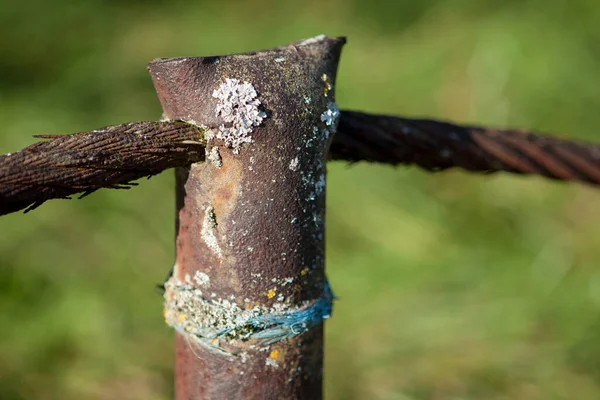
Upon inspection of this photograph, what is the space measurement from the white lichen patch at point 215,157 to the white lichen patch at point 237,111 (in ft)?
0.05

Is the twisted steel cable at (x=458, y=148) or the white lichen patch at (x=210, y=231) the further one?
the twisted steel cable at (x=458, y=148)

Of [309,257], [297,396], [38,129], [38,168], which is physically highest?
[38,129]

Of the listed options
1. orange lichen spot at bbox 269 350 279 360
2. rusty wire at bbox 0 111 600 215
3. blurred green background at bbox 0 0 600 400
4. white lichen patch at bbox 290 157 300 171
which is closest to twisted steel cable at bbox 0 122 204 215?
rusty wire at bbox 0 111 600 215

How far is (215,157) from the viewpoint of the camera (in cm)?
72

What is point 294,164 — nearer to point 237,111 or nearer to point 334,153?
point 237,111

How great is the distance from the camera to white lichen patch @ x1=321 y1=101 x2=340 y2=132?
0.75 m

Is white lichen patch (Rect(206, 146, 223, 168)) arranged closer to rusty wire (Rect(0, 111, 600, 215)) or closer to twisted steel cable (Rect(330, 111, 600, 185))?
rusty wire (Rect(0, 111, 600, 215))

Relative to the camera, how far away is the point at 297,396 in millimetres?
842

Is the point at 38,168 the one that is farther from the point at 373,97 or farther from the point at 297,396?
the point at 373,97

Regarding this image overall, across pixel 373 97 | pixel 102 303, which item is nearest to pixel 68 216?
pixel 102 303

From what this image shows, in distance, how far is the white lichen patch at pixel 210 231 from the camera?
0.73m

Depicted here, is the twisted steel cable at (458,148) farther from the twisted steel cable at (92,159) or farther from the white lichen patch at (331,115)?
the twisted steel cable at (92,159)

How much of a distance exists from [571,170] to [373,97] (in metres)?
2.80

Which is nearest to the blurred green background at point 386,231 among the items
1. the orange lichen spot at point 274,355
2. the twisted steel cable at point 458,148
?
the twisted steel cable at point 458,148
